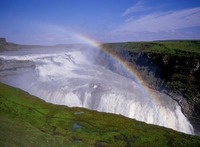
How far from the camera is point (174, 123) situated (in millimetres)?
40688

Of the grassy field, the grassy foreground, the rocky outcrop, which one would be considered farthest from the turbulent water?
the grassy field

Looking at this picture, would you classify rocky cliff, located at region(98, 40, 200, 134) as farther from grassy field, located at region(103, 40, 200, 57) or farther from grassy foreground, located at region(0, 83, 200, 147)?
grassy foreground, located at region(0, 83, 200, 147)

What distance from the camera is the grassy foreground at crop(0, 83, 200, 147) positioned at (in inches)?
900

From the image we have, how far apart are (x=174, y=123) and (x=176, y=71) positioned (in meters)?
16.0

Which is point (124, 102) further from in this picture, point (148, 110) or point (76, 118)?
point (76, 118)

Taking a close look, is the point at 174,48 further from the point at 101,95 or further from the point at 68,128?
the point at 68,128

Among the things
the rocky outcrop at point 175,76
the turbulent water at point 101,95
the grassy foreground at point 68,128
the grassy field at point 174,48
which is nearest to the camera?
the grassy foreground at point 68,128

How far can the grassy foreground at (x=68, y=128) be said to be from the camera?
75.0ft

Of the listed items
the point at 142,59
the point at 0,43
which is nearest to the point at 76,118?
the point at 142,59

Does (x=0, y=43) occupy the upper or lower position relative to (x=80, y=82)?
upper

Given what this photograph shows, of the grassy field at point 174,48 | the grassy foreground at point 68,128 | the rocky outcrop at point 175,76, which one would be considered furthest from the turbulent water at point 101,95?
the grassy field at point 174,48

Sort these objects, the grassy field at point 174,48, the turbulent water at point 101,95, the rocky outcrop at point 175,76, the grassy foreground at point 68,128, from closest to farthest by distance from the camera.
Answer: the grassy foreground at point 68,128, the turbulent water at point 101,95, the rocky outcrop at point 175,76, the grassy field at point 174,48

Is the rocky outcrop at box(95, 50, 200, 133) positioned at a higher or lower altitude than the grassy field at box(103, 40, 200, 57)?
lower

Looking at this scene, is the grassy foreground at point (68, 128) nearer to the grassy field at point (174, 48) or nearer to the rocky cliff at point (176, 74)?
the rocky cliff at point (176, 74)
